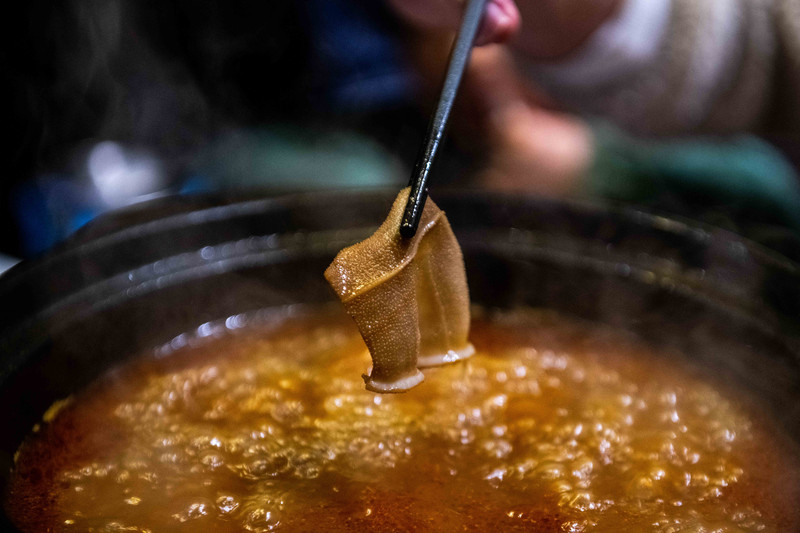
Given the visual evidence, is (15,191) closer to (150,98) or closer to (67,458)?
(150,98)

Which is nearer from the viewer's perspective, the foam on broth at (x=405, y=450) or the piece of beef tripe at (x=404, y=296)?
the piece of beef tripe at (x=404, y=296)

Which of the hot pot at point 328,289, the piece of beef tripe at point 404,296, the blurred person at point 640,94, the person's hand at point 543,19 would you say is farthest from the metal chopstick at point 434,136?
the hot pot at point 328,289

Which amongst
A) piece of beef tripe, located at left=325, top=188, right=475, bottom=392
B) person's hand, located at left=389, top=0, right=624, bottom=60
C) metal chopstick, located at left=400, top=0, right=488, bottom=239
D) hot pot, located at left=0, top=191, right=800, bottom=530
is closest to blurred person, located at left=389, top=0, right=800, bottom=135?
person's hand, located at left=389, top=0, right=624, bottom=60

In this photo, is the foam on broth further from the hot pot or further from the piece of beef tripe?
the piece of beef tripe

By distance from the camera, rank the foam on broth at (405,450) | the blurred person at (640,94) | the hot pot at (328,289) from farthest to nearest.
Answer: the blurred person at (640,94) < the hot pot at (328,289) < the foam on broth at (405,450)

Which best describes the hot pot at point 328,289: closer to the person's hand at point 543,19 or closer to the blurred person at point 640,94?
the blurred person at point 640,94

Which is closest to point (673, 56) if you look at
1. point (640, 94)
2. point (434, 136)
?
point (640, 94)
